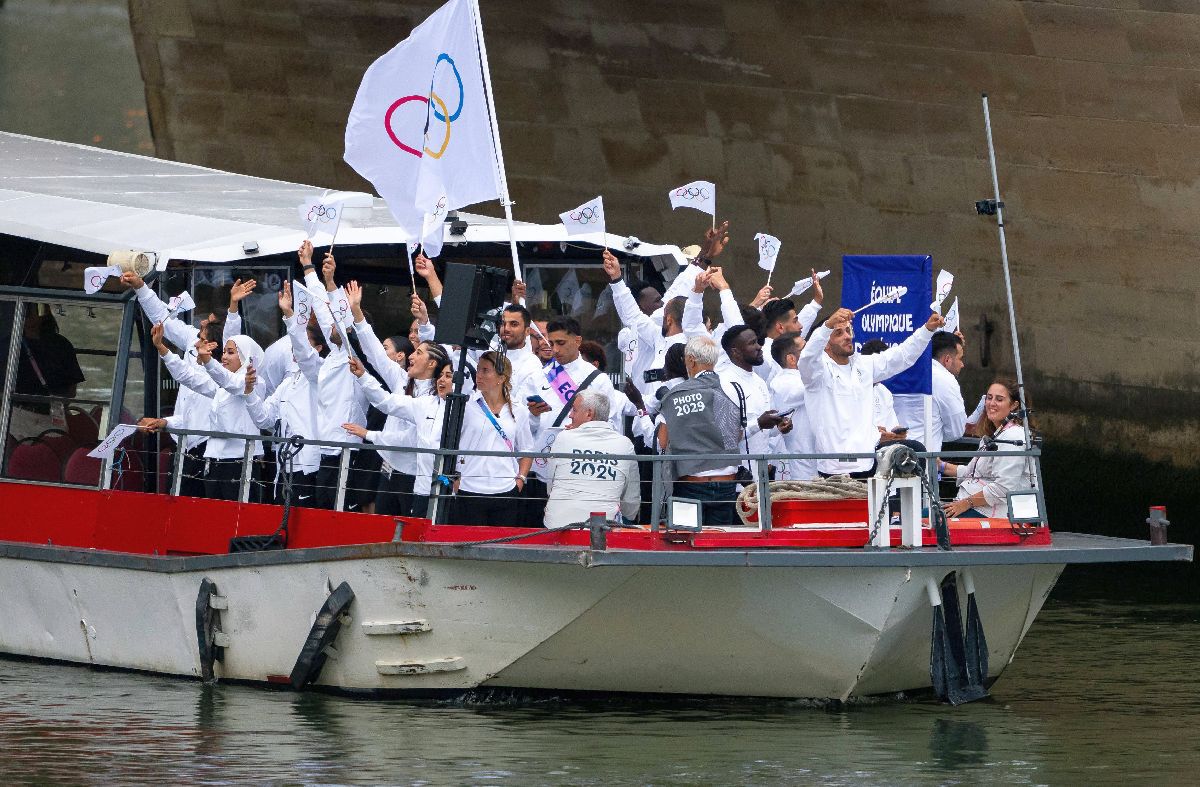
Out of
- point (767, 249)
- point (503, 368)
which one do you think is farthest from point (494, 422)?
point (767, 249)

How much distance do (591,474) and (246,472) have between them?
1.99 metres

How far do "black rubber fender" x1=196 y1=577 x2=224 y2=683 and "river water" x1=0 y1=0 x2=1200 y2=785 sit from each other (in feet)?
0.48

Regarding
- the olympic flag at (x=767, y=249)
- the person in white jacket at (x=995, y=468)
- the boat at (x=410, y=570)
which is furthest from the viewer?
the olympic flag at (x=767, y=249)

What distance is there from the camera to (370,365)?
1197cm

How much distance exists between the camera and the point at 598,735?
9.91 m

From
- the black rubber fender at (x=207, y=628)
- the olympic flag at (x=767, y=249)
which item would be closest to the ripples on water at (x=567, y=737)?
the black rubber fender at (x=207, y=628)

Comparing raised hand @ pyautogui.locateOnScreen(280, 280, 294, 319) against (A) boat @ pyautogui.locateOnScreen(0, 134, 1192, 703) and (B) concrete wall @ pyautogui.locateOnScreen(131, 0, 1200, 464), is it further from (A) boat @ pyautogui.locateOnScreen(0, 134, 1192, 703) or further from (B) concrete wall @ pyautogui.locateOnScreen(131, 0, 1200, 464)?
(B) concrete wall @ pyautogui.locateOnScreen(131, 0, 1200, 464)

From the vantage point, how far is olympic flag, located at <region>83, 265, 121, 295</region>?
11336 mm

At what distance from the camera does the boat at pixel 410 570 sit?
999 cm

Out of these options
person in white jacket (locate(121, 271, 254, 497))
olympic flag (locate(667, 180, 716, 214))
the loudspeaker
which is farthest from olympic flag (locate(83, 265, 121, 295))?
olympic flag (locate(667, 180, 716, 214))

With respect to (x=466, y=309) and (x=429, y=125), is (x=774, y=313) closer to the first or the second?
(x=429, y=125)

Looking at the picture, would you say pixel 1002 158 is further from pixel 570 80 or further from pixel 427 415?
pixel 427 415

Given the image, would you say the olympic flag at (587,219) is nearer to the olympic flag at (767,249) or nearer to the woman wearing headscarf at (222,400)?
the olympic flag at (767,249)

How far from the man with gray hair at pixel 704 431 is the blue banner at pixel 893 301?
1.62 m
